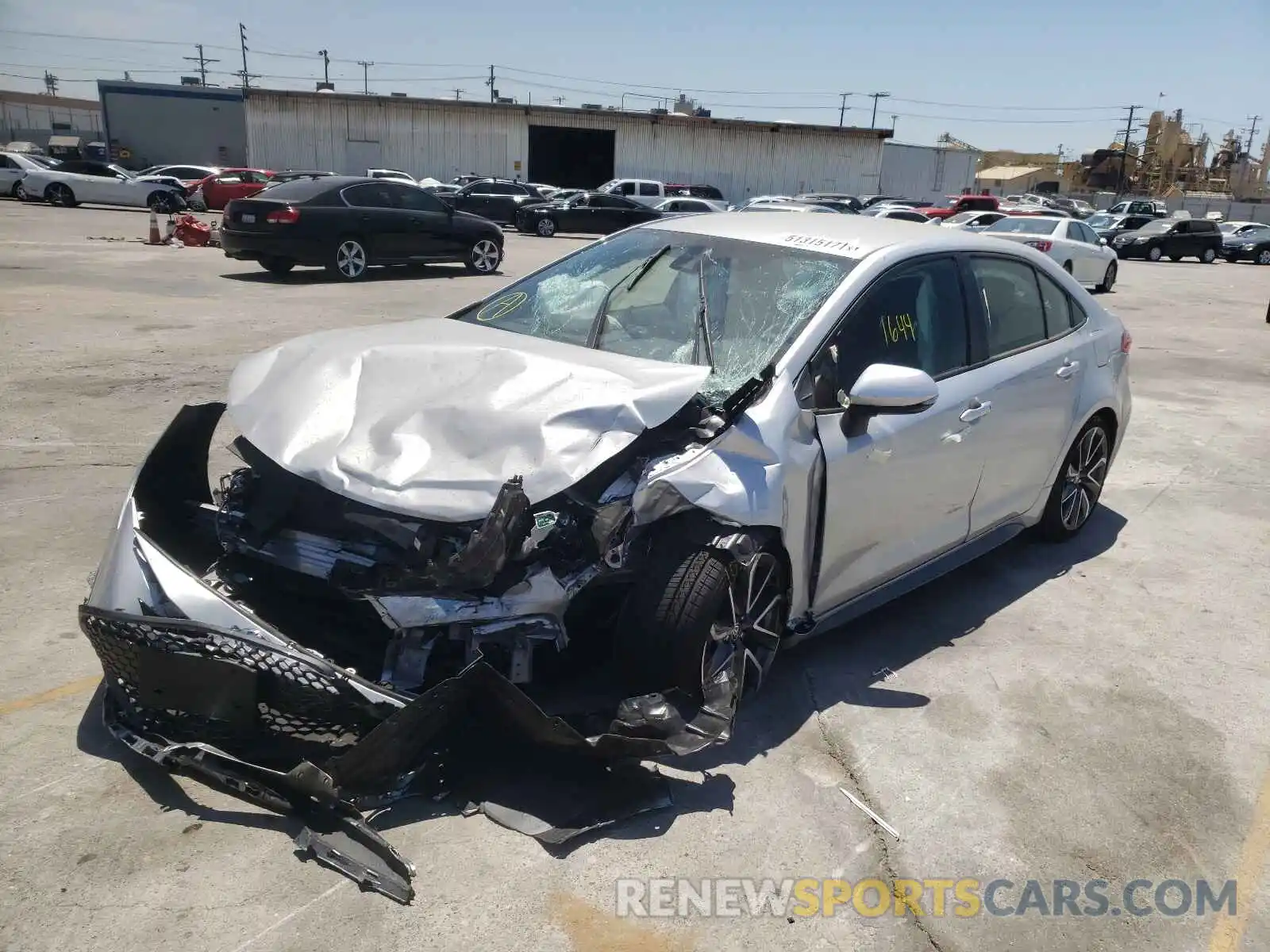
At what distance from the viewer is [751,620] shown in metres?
3.34

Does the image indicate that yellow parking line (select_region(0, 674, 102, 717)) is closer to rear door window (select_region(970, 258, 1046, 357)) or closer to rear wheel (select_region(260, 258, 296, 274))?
rear door window (select_region(970, 258, 1046, 357))

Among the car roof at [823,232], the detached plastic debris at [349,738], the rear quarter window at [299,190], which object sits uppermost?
A: the car roof at [823,232]

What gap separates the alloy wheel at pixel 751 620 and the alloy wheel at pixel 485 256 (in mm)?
14836

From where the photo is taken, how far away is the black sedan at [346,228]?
14.6 m

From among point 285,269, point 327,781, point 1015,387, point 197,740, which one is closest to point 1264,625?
point 1015,387

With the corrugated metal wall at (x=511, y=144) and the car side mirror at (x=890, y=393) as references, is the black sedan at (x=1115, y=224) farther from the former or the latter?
the car side mirror at (x=890, y=393)

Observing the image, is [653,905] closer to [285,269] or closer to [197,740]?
[197,740]

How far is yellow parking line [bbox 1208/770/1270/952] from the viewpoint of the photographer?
2.67 meters

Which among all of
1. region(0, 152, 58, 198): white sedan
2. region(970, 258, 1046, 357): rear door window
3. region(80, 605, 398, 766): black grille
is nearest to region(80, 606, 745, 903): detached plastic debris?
region(80, 605, 398, 766): black grille

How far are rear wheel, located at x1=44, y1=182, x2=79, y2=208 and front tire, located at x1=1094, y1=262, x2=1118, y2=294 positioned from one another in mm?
29077

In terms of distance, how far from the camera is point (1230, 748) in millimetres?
3582

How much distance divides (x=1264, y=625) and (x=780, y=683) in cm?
260

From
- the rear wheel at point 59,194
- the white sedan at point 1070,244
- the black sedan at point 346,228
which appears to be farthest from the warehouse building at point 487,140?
the black sedan at point 346,228

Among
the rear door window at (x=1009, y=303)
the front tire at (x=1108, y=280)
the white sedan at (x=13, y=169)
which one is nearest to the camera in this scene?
the rear door window at (x=1009, y=303)
